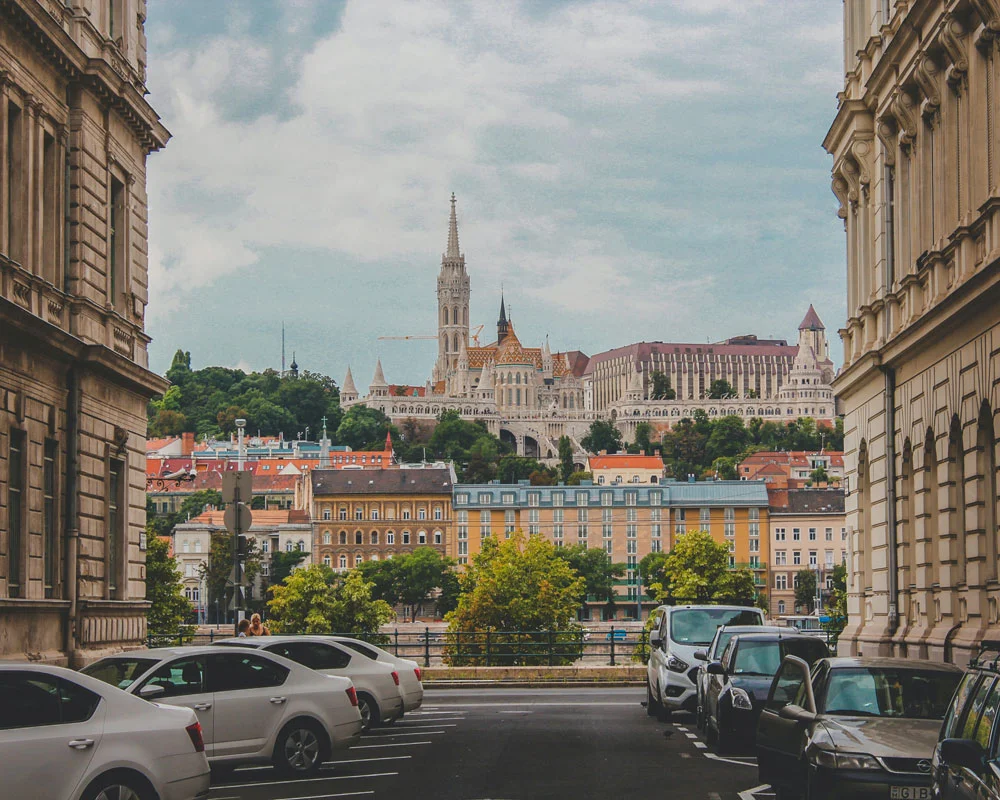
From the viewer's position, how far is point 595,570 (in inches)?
7121

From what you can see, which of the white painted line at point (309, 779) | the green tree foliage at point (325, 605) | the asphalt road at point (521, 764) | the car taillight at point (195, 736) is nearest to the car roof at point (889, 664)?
the asphalt road at point (521, 764)

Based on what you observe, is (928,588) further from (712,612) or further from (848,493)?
(848,493)

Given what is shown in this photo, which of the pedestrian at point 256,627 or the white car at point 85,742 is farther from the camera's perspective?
the pedestrian at point 256,627

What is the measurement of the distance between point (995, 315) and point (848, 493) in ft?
44.4

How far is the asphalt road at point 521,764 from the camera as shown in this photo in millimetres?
18891

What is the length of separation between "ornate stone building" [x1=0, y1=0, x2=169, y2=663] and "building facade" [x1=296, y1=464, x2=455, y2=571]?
512 ft

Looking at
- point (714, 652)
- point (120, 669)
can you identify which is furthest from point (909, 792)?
point (714, 652)

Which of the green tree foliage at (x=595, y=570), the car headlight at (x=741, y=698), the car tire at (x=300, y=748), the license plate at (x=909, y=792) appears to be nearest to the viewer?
the license plate at (x=909, y=792)

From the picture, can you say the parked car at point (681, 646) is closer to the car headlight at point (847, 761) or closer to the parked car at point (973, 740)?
the car headlight at point (847, 761)

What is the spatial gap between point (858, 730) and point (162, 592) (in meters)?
73.0

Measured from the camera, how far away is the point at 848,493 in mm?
36719

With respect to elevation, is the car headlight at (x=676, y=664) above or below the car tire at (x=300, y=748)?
above

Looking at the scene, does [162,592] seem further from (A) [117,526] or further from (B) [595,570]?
(B) [595,570]

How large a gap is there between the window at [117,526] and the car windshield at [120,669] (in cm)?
1209
